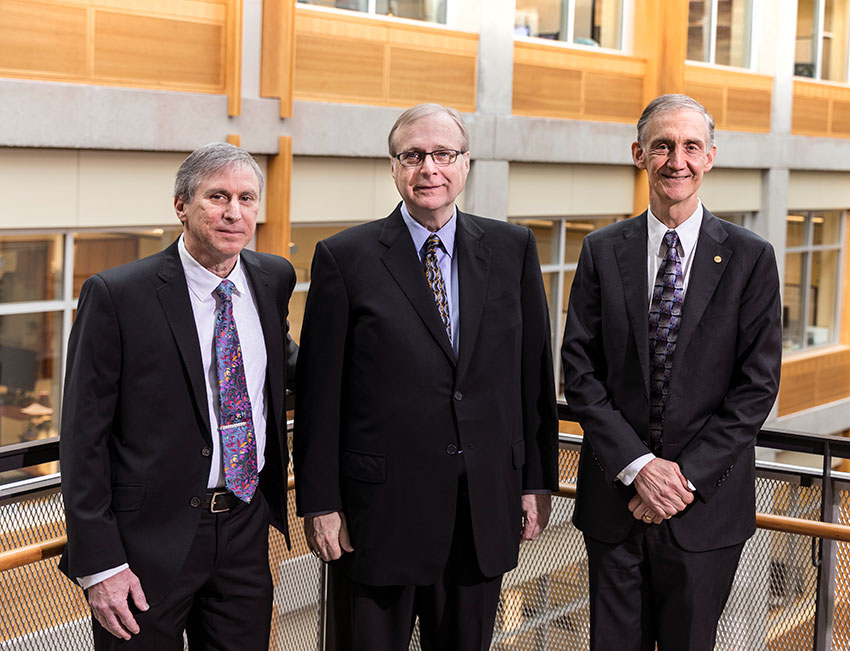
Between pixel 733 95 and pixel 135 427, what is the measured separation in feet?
65.6

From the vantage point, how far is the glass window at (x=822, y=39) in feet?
77.5

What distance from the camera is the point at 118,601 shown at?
3.09 meters

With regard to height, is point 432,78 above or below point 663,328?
above

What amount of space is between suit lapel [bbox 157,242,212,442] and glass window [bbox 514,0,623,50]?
15589mm

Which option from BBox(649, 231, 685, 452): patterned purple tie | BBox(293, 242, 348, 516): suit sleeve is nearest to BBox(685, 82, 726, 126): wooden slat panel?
BBox(649, 231, 685, 452): patterned purple tie

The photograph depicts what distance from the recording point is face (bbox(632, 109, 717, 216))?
11.2 feet

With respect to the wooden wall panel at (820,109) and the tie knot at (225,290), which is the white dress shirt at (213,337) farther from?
the wooden wall panel at (820,109)

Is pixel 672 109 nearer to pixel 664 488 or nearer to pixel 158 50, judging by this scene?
pixel 664 488

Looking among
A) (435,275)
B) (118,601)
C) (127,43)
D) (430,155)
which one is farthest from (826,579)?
(127,43)

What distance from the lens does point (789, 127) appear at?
75.2 ft

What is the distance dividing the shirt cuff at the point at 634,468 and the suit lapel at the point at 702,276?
0.29 metres

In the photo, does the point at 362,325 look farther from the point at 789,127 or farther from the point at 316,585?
the point at 789,127

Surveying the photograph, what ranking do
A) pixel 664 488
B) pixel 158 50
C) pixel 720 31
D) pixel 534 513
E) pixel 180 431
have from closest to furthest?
1. pixel 180 431
2. pixel 664 488
3. pixel 534 513
4. pixel 158 50
5. pixel 720 31

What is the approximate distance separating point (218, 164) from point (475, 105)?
13974mm
